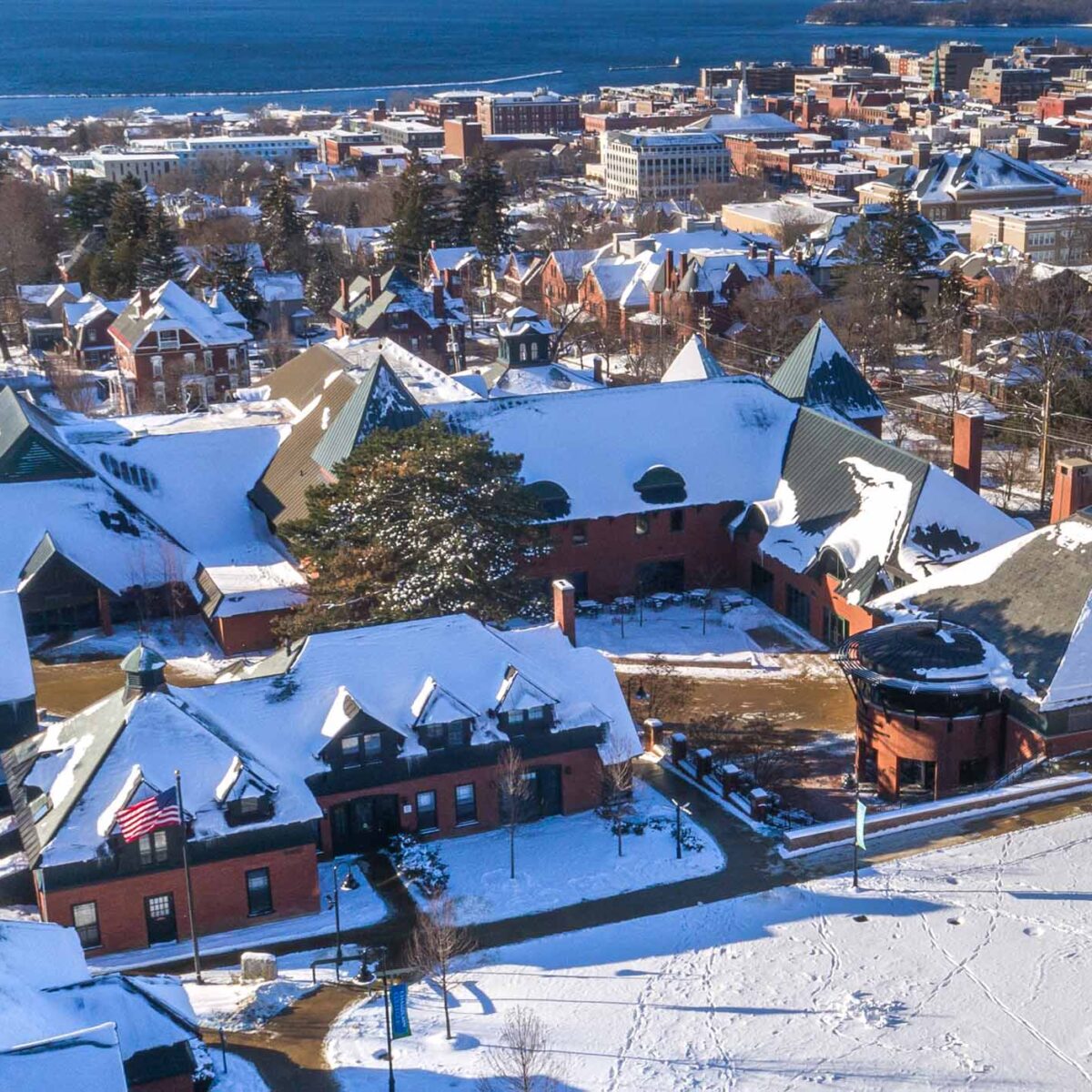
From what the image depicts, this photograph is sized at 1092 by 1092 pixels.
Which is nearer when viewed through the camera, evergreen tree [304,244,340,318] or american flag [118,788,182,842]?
american flag [118,788,182,842]

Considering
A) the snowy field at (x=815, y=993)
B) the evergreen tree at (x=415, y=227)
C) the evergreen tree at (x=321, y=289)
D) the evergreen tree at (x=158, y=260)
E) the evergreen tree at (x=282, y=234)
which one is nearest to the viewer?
the snowy field at (x=815, y=993)

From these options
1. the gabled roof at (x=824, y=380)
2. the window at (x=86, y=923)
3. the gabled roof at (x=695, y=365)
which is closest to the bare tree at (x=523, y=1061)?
the window at (x=86, y=923)

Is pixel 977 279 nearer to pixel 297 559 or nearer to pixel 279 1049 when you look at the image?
pixel 297 559

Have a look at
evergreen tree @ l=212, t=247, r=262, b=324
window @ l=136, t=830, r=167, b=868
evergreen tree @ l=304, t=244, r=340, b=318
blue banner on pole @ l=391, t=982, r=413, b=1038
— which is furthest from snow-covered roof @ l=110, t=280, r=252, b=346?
blue banner on pole @ l=391, t=982, r=413, b=1038

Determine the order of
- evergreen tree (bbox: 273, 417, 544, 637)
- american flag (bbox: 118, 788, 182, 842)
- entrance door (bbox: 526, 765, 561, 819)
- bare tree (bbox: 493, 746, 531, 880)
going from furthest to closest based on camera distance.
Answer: evergreen tree (bbox: 273, 417, 544, 637) < entrance door (bbox: 526, 765, 561, 819) < bare tree (bbox: 493, 746, 531, 880) < american flag (bbox: 118, 788, 182, 842)

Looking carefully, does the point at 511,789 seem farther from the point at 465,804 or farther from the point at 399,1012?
the point at 399,1012

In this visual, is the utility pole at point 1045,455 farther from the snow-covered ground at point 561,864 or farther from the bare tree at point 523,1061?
the bare tree at point 523,1061

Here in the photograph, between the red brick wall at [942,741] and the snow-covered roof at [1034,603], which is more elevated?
the snow-covered roof at [1034,603]

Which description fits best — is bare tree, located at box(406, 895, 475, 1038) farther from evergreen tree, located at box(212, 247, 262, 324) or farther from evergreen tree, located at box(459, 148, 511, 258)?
evergreen tree, located at box(459, 148, 511, 258)
